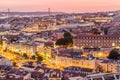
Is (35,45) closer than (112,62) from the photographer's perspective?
No

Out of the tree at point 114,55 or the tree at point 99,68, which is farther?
the tree at point 114,55

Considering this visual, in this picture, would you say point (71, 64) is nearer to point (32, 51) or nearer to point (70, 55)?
point (70, 55)

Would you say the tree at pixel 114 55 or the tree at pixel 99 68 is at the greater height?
the tree at pixel 114 55

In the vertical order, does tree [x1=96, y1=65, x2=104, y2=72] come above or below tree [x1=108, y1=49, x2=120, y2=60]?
below

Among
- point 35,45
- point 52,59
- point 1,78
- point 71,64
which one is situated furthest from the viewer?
point 35,45

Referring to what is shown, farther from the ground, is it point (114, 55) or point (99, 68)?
point (114, 55)

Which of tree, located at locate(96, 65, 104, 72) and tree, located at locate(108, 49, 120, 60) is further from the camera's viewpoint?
tree, located at locate(108, 49, 120, 60)

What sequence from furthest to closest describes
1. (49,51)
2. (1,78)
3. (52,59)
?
1. (49,51)
2. (52,59)
3. (1,78)

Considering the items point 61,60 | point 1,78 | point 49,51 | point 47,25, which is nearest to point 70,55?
point 61,60

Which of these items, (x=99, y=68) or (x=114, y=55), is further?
(x=114, y=55)

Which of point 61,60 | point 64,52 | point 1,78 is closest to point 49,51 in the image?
point 64,52
